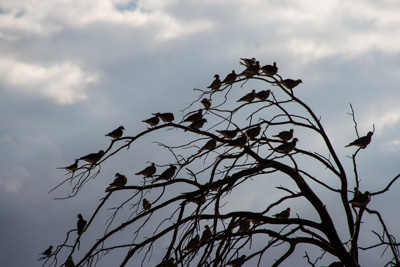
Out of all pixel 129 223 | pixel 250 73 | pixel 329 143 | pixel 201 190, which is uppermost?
pixel 250 73

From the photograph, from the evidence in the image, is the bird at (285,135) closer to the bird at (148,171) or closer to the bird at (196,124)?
the bird at (196,124)

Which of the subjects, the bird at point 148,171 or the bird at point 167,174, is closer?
the bird at point 148,171

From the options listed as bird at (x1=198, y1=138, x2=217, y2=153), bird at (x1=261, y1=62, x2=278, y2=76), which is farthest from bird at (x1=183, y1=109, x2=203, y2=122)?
bird at (x1=261, y1=62, x2=278, y2=76)

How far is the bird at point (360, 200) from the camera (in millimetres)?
7191

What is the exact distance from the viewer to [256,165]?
7.26 meters

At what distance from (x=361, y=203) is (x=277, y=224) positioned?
4.01 feet

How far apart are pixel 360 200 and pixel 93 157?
3.84 metres

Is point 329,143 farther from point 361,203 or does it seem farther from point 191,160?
point 191,160

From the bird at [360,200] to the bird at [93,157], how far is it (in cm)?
362

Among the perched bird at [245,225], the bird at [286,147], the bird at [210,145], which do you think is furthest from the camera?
the perched bird at [245,225]

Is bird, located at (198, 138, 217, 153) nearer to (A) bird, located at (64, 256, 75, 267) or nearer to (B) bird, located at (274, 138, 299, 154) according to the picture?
(B) bird, located at (274, 138, 299, 154)

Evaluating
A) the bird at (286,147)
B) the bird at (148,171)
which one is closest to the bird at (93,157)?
the bird at (148,171)

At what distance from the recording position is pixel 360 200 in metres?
7.24

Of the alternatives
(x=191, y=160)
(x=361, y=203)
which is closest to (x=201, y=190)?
(x=191, y=160)
